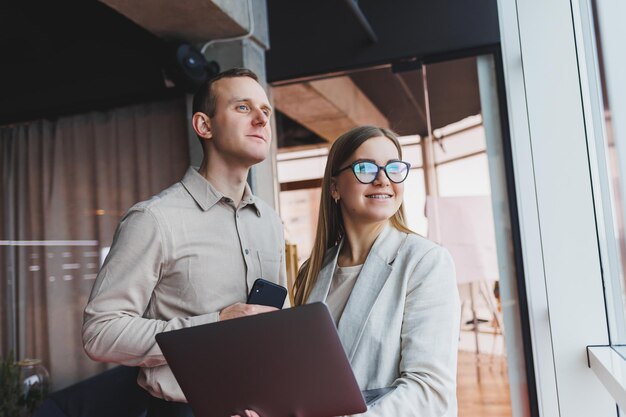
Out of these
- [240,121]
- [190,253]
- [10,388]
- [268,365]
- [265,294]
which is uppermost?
[240,121]

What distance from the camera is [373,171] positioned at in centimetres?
146

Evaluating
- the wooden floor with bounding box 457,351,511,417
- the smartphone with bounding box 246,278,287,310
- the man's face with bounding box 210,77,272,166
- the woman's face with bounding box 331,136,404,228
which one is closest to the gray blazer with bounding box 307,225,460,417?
the woman's face with bounding box 331,136,404,228

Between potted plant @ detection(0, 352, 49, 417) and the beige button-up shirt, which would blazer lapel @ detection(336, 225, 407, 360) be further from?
potted plant @ detection(0, 352, 49, 417)

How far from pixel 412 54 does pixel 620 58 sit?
189cm

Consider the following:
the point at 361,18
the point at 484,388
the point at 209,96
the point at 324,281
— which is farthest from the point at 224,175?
the point at 484,388

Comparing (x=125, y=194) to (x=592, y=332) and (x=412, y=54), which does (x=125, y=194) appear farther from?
(x=592, y=332)

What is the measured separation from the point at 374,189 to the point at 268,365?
528mm

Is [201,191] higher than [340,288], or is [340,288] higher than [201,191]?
[201,191]

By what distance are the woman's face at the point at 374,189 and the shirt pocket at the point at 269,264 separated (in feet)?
1.23

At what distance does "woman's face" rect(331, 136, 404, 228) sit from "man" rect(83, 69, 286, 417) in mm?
291

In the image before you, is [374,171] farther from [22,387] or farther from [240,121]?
[22,387]

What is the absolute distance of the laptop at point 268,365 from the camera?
1.13m

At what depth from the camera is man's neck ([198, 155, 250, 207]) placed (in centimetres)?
169

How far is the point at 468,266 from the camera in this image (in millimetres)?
3617
